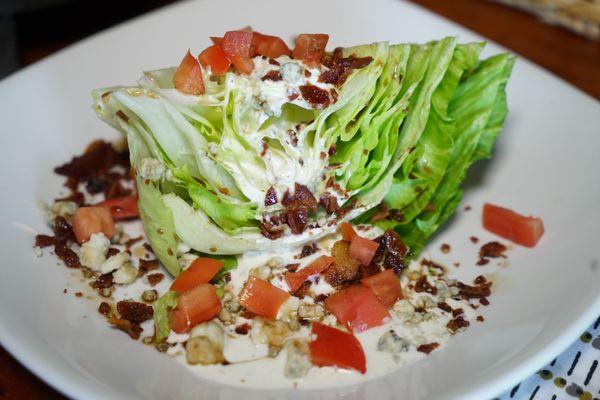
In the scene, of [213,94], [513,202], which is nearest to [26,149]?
[213,94]

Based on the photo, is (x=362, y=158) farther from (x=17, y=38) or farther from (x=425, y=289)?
(x=17, y=38)

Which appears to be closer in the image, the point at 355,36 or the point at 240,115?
the point at 240,115

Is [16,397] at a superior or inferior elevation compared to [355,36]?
inferior

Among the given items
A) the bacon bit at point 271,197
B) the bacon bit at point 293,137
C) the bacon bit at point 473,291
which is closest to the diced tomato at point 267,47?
the bacon bit at point 293,137

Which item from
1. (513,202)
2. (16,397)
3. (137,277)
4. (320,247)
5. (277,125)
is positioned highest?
(277,125)

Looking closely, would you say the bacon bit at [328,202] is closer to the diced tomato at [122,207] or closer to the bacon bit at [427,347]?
the bacon bit at [427,347]

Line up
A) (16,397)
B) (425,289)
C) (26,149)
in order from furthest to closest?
1. (26,149)
2. (425,289)
3. (16,397)

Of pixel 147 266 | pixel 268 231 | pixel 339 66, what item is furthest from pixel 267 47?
pixel 147 266

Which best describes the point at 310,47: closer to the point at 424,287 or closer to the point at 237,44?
the point at 237,44
